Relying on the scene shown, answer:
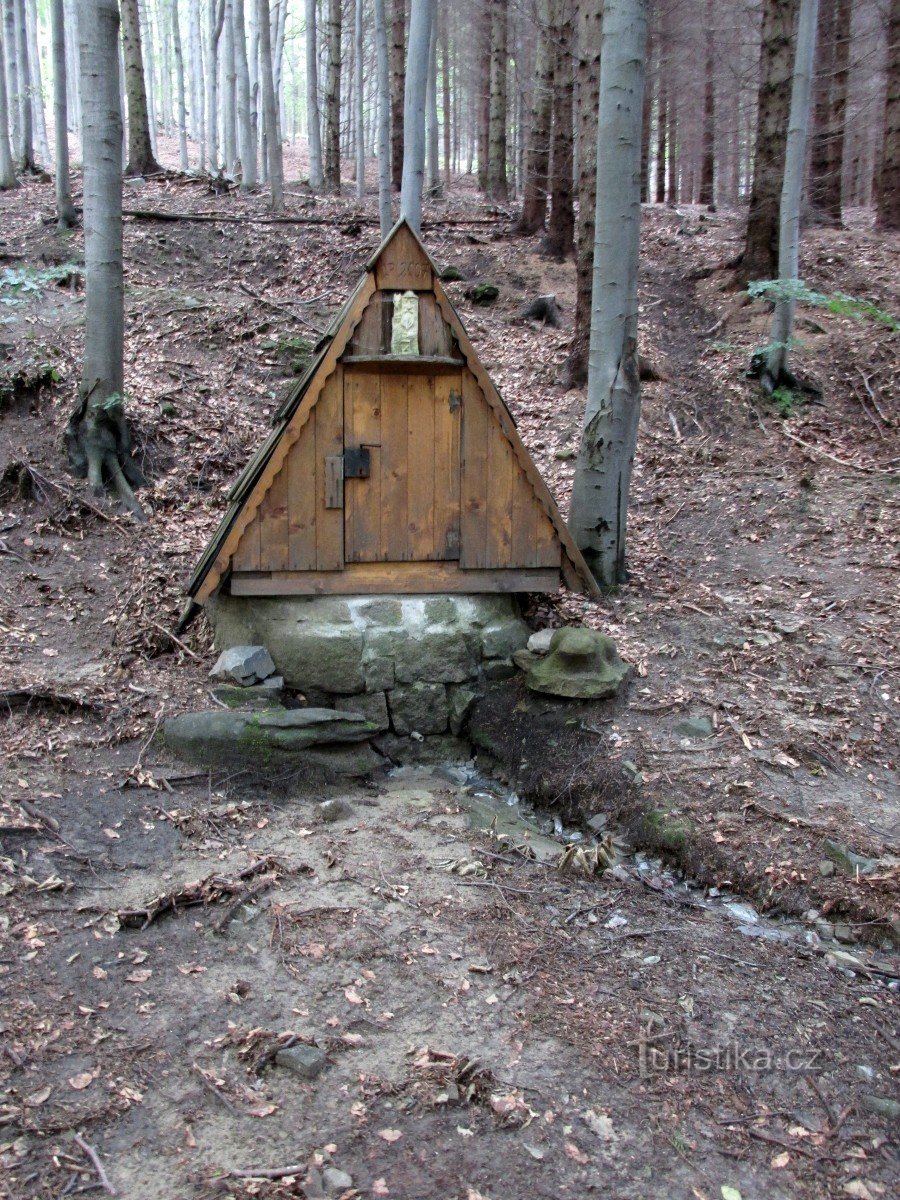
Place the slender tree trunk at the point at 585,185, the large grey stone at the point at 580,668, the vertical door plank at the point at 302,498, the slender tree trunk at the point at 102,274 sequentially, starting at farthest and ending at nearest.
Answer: the slender tree trunk at the point at 585,185
the slender tree trunk at the point at 102,274
the vertical door plank at the point at 302,498
the large grey stone at the point at 580,668

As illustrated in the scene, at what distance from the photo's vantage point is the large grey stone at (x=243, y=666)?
6309mm

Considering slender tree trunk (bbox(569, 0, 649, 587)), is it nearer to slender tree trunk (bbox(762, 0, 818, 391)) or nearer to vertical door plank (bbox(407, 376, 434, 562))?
vertical door plank (bbox(407, 376, 434, 562))

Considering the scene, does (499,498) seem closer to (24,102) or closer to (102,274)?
(102,274)

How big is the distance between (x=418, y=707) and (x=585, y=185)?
23.3 feet

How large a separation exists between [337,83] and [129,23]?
14.5 feet

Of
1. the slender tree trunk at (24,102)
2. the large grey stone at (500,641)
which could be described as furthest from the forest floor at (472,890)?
→ the slender tree trunk at (24,102)

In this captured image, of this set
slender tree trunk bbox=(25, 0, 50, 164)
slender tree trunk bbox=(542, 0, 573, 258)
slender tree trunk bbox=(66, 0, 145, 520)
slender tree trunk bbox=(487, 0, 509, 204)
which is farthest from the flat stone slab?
slender tree trunk bbox=(25, 0, 50, 164)

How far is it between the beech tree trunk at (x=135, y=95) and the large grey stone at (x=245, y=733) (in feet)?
48.8

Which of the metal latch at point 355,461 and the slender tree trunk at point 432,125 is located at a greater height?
the slender tree trunk at point 432,125

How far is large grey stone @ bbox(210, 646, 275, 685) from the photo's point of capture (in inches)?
248

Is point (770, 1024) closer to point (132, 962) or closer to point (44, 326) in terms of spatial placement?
point (132, 962)

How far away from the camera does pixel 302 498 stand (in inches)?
254

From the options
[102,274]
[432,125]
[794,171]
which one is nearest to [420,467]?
[102,274]

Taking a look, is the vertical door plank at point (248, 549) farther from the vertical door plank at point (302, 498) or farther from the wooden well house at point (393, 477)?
the vertical door plank at point (302, 498)
